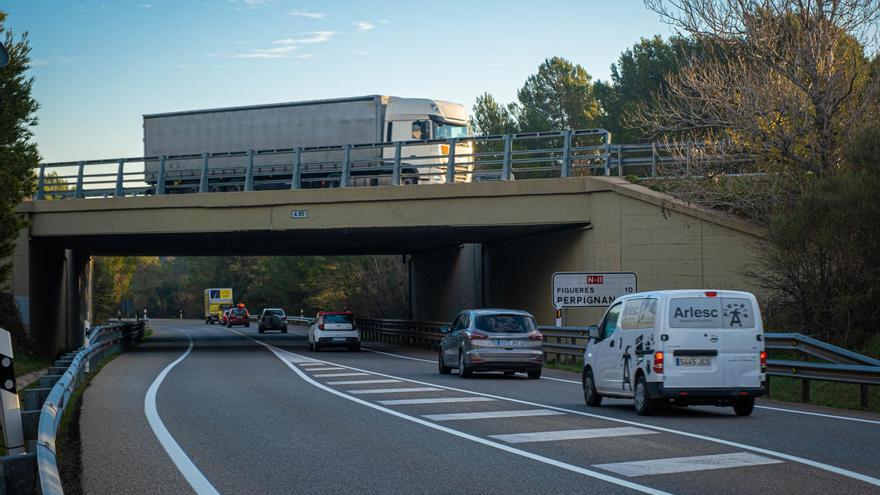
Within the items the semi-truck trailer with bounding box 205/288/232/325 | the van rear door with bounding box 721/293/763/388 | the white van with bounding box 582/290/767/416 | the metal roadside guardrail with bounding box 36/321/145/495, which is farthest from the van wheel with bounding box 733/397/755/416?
the semi-truck trailer with bounding box 205/288/232/325

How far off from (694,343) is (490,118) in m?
68.7

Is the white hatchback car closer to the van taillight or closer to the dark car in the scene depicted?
the van taillight

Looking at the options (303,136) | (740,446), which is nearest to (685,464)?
(740,446)

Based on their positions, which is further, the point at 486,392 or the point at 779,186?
the point at 779,186

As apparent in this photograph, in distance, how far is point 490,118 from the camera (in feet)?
270

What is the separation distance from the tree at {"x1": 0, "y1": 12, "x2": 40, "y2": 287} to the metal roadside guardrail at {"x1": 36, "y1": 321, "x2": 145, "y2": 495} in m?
3.73

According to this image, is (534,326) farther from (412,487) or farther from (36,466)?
(36,466)

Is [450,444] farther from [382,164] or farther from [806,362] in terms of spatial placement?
[382,164]

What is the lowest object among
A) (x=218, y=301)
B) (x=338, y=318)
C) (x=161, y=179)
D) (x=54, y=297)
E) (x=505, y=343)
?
(x=505, y=343)

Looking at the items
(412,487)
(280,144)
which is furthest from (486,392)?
(280,144)

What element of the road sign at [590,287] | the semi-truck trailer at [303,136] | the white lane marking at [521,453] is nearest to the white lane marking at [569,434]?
the white lane marking at [521,453]

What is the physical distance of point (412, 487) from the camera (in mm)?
9031

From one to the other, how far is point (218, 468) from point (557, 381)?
527 inches

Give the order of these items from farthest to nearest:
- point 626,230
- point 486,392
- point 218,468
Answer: point 626,230
point 486,392
point 218,468
